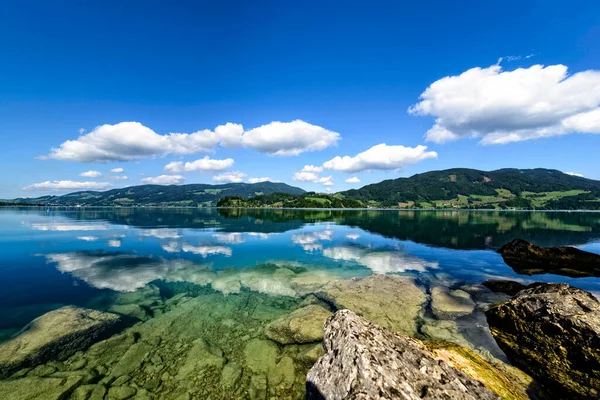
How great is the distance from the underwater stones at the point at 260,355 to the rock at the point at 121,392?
498 cm

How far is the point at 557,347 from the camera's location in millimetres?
12117

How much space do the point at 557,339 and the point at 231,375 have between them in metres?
15.2

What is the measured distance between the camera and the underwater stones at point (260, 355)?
13094mm

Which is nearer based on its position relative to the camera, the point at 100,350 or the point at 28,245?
the point at 100,350

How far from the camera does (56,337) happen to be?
14273 mm

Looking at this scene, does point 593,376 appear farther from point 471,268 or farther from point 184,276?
point 184,276

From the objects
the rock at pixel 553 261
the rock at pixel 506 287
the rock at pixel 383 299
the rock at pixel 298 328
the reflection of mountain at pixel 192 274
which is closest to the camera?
the rock at pixel 298 328

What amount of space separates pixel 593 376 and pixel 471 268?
25831 mm

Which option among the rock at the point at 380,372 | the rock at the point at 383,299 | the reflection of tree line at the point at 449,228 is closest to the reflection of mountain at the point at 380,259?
the rock at the point at 383,299

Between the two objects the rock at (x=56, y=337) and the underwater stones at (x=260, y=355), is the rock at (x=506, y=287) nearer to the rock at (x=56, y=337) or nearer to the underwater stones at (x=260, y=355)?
the underwater stones at (x=260, y=355)

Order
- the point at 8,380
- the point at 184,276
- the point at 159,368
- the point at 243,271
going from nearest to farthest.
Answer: the point at 8,380, the point at 159,368, the point at 184,276, the point at 243,271

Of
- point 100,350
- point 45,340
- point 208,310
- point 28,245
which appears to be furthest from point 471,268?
point 28,245

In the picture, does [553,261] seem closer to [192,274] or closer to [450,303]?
[450,303]

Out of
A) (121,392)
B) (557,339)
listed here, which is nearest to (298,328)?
(121,392)
